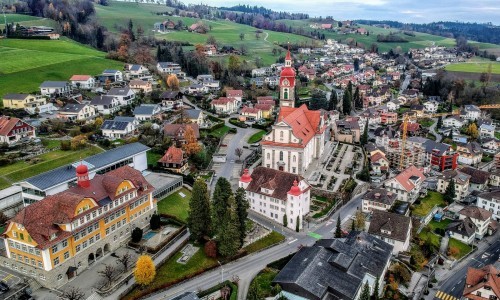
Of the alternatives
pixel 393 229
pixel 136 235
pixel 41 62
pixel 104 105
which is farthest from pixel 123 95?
pixel 393 229

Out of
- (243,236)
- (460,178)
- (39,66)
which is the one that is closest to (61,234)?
(243,236)

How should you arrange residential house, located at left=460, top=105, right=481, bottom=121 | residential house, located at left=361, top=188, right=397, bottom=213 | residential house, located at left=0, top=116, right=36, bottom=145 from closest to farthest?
1. residential house, located at left=361, top=188, right=397, bottom=213
2. residential house, located at left=0, top=116, right=36, bottom=145
3. residential house, located at left=460, top=105, right=481, bottom=121

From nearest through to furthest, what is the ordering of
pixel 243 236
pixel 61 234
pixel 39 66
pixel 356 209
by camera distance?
pixel 61 234 < pixel 243 236 < pixel 356 209 < pixel 39 66

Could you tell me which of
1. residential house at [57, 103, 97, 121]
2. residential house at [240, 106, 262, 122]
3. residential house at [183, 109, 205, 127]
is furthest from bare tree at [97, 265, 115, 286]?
residential house at [240, 106, 262, 122]

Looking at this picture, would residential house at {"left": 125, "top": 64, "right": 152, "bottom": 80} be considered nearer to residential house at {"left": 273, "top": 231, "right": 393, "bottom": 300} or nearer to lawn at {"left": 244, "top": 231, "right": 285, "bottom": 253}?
lawn at {"left": 244, "top": 231, "right": 285, "bottom": 253}

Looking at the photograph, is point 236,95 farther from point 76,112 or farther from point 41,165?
point 41,165

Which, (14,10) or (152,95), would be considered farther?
(14,10)

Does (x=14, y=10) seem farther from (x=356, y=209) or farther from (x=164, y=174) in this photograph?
(x=356, y=209)
